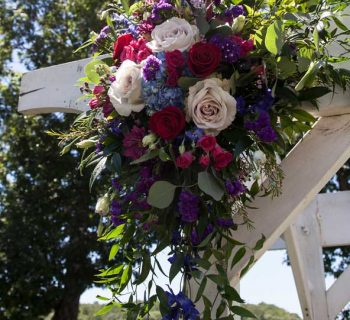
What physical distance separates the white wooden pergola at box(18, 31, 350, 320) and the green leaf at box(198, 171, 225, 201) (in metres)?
0.38

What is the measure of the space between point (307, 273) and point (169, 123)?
266 centimetres

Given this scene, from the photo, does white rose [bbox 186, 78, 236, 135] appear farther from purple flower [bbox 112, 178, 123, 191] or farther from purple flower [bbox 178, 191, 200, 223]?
purple flower [bbox 112, 178, 123, 191]

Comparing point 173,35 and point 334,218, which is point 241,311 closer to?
point 173,35

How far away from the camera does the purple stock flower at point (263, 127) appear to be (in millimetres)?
1179

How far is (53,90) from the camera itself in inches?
82.5

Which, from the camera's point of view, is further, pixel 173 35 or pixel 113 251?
pixel 113 251

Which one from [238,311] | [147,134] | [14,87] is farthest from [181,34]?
[14,87]

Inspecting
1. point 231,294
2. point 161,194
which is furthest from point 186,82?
point 231,294

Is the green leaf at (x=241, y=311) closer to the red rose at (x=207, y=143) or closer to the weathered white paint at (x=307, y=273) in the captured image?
the red rose at (x=207, y=143)

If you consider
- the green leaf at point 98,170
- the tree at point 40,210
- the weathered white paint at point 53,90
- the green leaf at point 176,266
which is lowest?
the green leaf at point 176,266

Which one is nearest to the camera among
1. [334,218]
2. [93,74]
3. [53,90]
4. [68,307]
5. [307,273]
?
[93,74]

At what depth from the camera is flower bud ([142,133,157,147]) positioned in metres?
1.20

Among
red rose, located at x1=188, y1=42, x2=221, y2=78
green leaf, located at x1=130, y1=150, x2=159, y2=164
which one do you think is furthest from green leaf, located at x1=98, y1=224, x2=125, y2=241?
red rose, located at x1=188, y1=42, x2=221, y2=78

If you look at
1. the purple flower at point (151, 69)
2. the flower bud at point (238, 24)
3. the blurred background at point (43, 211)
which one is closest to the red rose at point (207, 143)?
the purple flower at point (151, 69)
